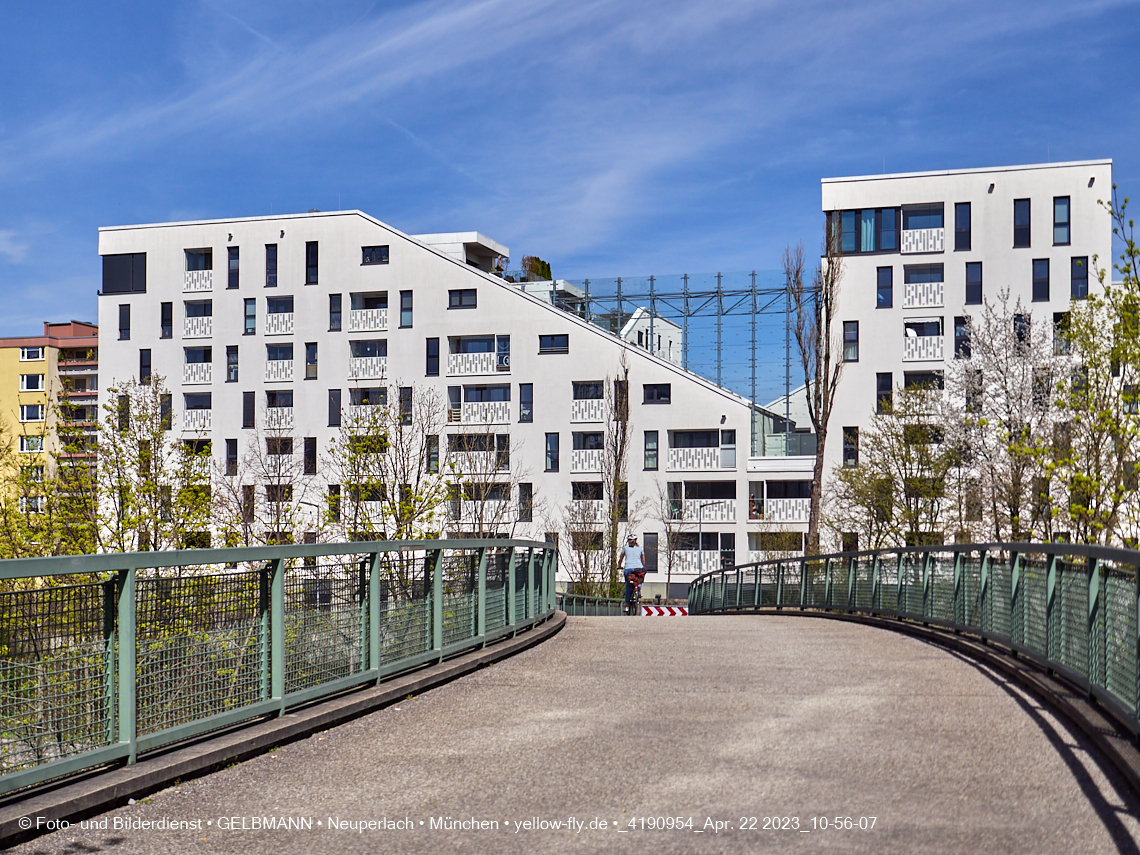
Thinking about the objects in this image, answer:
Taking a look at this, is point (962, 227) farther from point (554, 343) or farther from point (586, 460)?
point (586, 460)

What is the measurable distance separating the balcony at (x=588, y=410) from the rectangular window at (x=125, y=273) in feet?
79.1

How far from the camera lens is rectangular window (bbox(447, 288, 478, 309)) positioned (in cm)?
6178

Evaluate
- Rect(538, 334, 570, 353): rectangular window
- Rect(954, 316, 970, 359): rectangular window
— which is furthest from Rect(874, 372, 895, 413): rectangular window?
Rect(538, 334, 570, 353): rectangular window

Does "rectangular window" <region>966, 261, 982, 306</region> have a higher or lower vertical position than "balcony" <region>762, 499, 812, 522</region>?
higher

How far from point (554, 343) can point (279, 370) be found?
14.0 metres

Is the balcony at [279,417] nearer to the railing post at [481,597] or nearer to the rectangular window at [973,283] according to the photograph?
the rectangular window at [973,283]

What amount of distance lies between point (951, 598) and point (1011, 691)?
4.60 m

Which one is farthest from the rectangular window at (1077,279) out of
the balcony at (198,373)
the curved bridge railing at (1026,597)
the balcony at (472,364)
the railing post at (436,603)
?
the railing post at (436,603)

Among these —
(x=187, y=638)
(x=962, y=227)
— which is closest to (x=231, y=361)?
(x=962, y=227)

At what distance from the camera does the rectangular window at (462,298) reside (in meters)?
61.8

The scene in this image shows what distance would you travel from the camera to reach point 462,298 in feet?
203

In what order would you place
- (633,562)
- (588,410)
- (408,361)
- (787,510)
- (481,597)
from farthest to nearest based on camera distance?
(408,361) < (588,410) < (787,510) < (633,562) < (481,597)

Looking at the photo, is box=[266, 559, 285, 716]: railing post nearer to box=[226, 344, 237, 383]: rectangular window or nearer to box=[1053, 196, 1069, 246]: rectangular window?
box=[1053, 196, 1069, 246]: rectangular window

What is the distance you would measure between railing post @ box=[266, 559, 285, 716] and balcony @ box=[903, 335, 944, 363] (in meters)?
49.5
